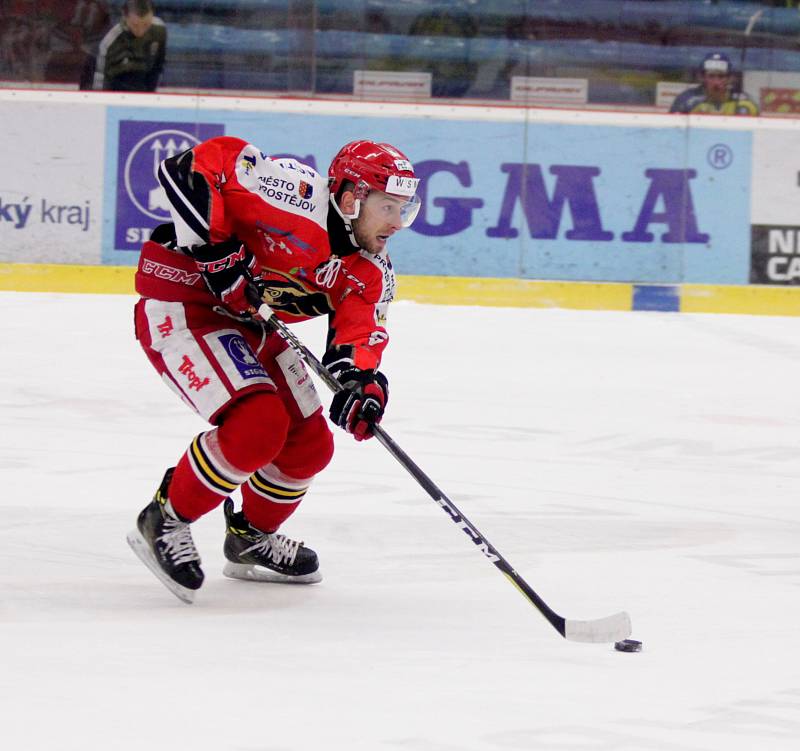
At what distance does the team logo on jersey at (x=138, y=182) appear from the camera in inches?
307

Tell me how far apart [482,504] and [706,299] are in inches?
185

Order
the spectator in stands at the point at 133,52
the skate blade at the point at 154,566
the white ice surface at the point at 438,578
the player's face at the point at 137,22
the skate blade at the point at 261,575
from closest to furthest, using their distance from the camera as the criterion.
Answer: the white ice surface at the point at 438,578, the skate blade at the point at 154,566, the skate blade at the point at 261,575, the spectator in stands at the point at 133,52, the player's face at the point at 137,22

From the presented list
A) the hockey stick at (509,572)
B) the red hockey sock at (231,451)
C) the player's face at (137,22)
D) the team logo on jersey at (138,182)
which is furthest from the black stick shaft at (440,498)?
the player's face at (137,22)

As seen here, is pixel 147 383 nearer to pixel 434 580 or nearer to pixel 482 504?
pixel 482 504

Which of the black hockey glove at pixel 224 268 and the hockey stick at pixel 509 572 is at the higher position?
the black hockey glove at pixel 224 268

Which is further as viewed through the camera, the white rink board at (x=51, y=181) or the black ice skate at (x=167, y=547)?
the white rink board at (x=51, y=181)

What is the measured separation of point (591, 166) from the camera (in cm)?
809

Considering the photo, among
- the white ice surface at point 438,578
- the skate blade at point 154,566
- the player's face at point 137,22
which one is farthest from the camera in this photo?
the player's face at point 137,22

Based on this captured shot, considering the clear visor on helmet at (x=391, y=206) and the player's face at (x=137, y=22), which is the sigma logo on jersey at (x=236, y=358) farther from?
the player's face at (x=137, y=22)

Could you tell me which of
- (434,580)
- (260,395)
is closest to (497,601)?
(434,580)

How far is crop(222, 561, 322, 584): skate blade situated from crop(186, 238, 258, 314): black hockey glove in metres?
0.53

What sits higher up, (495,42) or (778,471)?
(495,42)

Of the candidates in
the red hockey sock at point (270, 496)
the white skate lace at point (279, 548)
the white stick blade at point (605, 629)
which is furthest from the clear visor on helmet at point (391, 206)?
the white stick blade at point (605, 629)

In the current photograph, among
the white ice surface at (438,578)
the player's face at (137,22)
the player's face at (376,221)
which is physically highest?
the player's face at (137,22)
